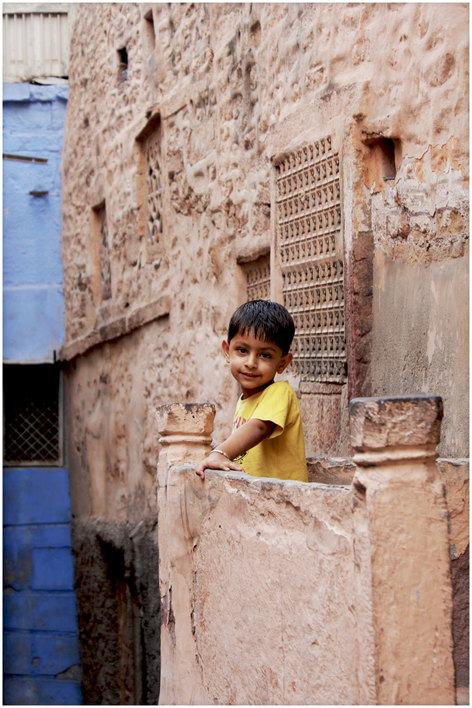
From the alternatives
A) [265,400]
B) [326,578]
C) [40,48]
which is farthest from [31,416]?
[326,578]

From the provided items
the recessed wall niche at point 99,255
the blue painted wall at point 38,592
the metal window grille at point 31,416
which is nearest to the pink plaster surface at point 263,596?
the recessed wall niche at point 99,255

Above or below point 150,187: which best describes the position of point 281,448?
below

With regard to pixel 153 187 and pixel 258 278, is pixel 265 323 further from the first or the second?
pixel 153 187

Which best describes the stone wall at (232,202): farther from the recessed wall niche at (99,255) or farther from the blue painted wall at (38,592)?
the blue painted wall at (38,592)

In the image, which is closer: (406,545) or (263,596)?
(406,545)

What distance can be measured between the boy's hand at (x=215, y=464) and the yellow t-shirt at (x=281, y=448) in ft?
0.80

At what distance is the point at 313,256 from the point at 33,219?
6.55 metres

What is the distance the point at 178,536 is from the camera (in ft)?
10.1

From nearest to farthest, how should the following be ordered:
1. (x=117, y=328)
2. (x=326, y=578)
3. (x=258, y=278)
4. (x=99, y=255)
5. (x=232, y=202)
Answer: (x=326, y=578) < (x=258, y=278) < (x=232, y=202) < (x=117, y=328) < (x=99, y=255)

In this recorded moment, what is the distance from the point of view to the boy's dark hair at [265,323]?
10.7 ft

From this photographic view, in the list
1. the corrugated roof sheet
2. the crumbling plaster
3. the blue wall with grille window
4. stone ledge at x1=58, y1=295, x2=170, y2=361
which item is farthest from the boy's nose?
the corrugated roof sheet

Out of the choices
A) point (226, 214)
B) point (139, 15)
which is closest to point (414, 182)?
point (226, 214)

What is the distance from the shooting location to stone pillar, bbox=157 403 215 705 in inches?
120

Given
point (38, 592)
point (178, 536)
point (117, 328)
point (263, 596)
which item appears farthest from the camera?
point (38, 592)
